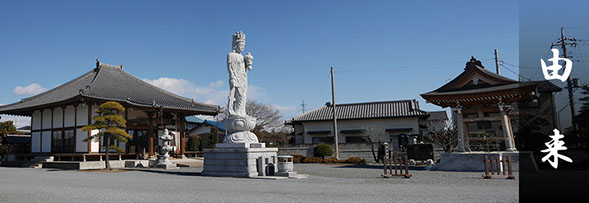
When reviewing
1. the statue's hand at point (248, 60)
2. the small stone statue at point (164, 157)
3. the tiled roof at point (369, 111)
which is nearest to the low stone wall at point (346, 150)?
the tiled roof at point (369, 111)

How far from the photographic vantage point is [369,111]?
37.6 metres

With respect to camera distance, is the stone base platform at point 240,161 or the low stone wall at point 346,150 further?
the low stone wall at point 346,150

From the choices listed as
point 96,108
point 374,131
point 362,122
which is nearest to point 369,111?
point 362,122

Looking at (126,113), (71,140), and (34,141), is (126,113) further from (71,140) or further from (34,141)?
(34,141)

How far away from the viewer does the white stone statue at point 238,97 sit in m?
13.5

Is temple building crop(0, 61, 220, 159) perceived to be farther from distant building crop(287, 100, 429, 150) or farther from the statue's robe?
distant building crop(287, 100, 429, 150)

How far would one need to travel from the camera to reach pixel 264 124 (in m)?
45.0

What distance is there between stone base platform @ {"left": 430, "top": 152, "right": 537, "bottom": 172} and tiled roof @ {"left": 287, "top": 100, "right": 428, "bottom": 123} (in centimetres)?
1869

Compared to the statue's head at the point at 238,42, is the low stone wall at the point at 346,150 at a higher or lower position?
lower

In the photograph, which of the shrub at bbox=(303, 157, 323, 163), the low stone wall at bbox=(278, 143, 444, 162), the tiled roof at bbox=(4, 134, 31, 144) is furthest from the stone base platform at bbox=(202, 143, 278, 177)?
the tiled roof at bbox=(4, 134, 31, 144)

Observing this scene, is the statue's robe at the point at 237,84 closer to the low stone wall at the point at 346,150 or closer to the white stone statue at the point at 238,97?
the white stone statue at the point at 238,97

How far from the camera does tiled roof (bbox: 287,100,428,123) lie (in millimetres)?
35688

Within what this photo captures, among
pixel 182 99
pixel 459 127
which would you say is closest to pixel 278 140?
pixel 182 99

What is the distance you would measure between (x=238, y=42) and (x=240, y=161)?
4.42 meters
